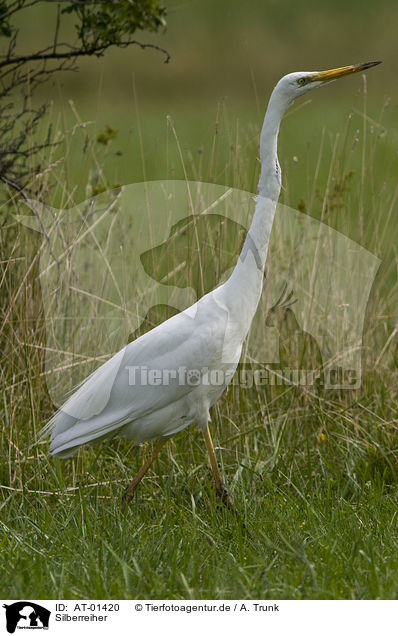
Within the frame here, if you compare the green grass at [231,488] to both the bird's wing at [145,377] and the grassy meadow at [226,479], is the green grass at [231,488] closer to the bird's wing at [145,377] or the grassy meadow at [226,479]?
the grassy meadow at [226,479]

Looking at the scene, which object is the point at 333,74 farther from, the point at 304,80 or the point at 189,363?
the point at 189,363

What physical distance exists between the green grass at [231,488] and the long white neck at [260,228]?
69 cm

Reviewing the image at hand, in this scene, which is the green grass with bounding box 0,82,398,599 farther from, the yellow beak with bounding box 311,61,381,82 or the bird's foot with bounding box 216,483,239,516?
the yellow beak with bounding box 311,61,381,82

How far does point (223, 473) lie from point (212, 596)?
3.61 ft

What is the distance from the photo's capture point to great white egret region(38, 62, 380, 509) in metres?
2.99

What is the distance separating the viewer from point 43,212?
3.85 metres

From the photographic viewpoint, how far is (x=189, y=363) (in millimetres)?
3031

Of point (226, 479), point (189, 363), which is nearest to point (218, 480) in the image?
point (226, 479)

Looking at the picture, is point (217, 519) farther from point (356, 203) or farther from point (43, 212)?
point (356, 203)

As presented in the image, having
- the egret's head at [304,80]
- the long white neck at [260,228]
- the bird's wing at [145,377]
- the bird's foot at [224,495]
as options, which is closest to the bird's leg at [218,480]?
the bird's foot at [224,495]

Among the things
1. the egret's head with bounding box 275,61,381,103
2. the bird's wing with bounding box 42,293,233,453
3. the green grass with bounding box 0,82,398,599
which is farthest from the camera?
the bird's wing with bounding box 42,293,233,453

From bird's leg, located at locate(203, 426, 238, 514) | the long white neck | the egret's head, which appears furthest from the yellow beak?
bird's leg, located at locate(203, 426, 238, 514)

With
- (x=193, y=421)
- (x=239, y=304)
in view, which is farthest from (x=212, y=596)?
(x=239, y=304)

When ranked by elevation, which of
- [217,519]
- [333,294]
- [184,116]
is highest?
[184,116]
